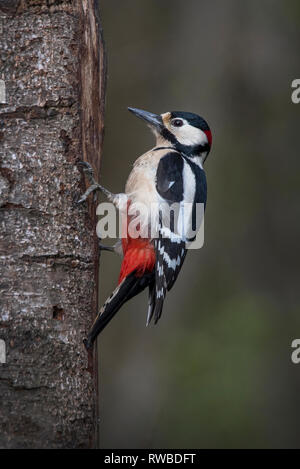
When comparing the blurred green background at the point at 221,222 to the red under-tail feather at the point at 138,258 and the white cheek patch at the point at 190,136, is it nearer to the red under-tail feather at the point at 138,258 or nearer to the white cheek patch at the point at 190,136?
the white cheek patch at the point at 190,136

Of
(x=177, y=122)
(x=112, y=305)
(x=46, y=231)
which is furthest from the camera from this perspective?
(x=177, y=122)

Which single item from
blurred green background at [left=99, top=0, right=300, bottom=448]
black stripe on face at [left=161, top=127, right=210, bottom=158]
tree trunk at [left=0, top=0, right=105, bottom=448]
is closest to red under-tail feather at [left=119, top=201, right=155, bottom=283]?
tree trunk at [left=0, top=0, right=105, bottom=448]

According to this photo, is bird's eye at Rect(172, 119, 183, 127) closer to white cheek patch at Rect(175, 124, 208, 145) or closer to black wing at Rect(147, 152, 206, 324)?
white cheek patch at Rect(175, 124, 208, 145)

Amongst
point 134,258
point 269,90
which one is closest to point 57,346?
point 134,258

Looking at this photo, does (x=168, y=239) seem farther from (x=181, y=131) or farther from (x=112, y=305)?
(x=181, y=131)

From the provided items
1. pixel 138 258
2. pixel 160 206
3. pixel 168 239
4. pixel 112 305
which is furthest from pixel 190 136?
pixel 112 305

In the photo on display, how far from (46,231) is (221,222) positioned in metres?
3.75

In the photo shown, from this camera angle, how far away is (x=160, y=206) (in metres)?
3.91

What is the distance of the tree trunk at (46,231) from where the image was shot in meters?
2.95

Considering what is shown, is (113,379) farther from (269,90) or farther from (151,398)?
(269,90)

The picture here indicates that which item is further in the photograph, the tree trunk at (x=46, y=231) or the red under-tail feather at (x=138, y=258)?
the red under-tail feather at (x=138, y=258)

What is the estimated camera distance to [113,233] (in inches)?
152

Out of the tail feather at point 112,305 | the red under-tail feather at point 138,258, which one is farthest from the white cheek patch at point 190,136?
the tail feather at point 112,305

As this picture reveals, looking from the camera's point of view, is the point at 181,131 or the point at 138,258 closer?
the point at 138,258
